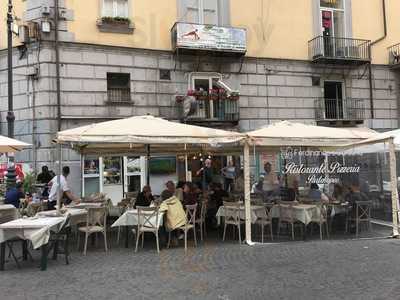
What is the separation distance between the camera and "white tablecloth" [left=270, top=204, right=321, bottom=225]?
1116cm

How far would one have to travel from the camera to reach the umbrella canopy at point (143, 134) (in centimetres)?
1000

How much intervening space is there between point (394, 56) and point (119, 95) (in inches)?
511

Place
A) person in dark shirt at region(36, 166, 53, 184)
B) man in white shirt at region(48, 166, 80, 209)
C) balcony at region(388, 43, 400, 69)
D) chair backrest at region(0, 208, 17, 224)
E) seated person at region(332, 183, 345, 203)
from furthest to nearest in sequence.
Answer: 1. balcony at region(388, 43, 400, 69)
2. person in dark shirt at region(36, 166, 53, 184)
3. man in white shirt at region(48, 166, 80, 209)
4. seated person at region(332, 183, 345, 203)
5. chair backrest at region(0, 208, 17, 224)

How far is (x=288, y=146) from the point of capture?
11883 millimetres

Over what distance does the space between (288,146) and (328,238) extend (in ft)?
7.33

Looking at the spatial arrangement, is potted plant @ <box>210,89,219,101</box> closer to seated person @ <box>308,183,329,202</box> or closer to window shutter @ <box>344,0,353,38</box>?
window shutter @ <box>344,0,353,38</box>

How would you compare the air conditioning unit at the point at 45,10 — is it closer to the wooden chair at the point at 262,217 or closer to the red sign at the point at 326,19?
the wooden chair at the point at 262,217

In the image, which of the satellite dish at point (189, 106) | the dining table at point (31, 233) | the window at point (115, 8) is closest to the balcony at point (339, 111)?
the satellite dish at point (189, 106)

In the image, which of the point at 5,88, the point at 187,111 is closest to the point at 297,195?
the point at 187,111

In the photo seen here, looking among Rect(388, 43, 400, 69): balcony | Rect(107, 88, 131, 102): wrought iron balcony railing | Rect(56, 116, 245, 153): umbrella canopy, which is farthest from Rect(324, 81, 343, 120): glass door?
Rect(56, 116, 245, 153): umbrella canopy

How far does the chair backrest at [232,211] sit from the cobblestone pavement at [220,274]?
90 centimetres

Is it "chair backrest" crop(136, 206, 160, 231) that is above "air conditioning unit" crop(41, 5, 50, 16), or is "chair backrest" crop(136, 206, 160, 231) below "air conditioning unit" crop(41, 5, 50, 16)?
below

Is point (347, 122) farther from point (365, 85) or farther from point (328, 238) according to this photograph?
point (328, 238)

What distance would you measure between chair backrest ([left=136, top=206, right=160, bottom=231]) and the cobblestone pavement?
0.52 meters
